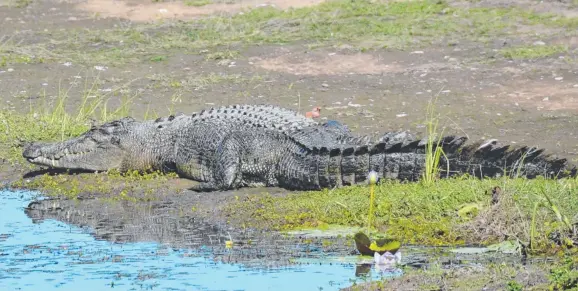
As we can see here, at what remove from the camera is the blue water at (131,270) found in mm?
6328

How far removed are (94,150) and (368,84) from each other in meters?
4.14

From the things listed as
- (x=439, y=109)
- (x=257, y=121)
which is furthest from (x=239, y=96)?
(x=257, y=121)

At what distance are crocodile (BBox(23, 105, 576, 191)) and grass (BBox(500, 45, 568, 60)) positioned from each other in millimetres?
4725

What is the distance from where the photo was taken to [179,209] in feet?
28.7

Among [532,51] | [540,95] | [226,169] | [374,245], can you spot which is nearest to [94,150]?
[226,169]

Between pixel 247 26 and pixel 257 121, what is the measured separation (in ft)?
21.9

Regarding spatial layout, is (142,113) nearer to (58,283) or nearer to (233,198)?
(233,198)

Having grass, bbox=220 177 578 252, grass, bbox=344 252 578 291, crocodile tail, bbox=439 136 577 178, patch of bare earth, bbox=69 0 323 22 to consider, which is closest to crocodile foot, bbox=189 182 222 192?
grass, bbox=220 177 578 252

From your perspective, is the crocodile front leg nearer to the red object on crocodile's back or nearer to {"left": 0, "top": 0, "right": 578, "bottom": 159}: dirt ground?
{"left": 0, "top": 0, "right": 578, "bottom": 159}: dirt ground

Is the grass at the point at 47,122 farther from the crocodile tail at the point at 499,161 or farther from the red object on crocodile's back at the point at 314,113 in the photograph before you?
the crocodile tail at the point at 499,161

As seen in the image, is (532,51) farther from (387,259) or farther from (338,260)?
(387,259)

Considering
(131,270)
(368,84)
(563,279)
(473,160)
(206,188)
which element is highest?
(563,279)

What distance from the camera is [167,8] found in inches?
696

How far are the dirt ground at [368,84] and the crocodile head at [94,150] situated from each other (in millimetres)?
350
